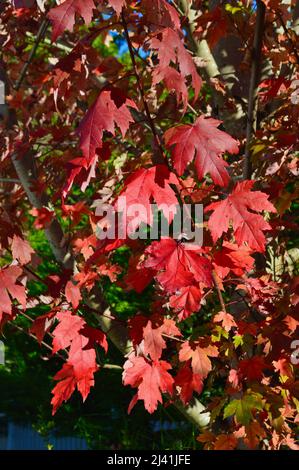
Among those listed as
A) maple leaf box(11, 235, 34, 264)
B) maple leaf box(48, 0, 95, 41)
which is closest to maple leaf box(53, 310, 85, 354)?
maple leaf box(11, 235, 34, 264)

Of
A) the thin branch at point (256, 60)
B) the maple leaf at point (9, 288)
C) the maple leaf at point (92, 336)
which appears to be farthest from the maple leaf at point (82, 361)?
the thin branch at point (256, 60)

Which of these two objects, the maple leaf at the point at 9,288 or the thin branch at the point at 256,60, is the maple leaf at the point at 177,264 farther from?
the thin branch at the point at 256,60

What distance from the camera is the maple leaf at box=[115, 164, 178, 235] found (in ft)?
6.29

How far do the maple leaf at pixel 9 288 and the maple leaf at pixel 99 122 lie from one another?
1.73 feet

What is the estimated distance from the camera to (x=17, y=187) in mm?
3881

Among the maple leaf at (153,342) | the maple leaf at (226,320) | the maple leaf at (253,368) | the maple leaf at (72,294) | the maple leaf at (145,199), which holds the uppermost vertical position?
the maple leaf at (145,199)

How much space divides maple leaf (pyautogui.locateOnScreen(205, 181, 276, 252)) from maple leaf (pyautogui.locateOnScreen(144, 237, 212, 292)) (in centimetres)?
11

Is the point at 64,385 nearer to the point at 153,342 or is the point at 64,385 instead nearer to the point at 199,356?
the point at 153,342

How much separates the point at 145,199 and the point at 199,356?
82 centimetres

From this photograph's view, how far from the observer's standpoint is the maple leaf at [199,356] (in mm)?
2420

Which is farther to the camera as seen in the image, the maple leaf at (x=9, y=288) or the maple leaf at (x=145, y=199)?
the maple leaf at (x=9, y=288)

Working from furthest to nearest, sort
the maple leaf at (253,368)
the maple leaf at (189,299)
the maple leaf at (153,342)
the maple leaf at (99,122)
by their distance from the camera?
the maple leaf at (253,368)
the maple leaf at (153,342)
the maple leaf at (189,299)
the maple leaf at (99,122)

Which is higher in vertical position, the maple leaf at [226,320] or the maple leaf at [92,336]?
the maple leaf at [226,320]

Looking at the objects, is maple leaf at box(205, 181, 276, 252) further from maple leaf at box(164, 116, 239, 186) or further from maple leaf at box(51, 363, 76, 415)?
maple leaf at box(51, 363, 76, 415)
